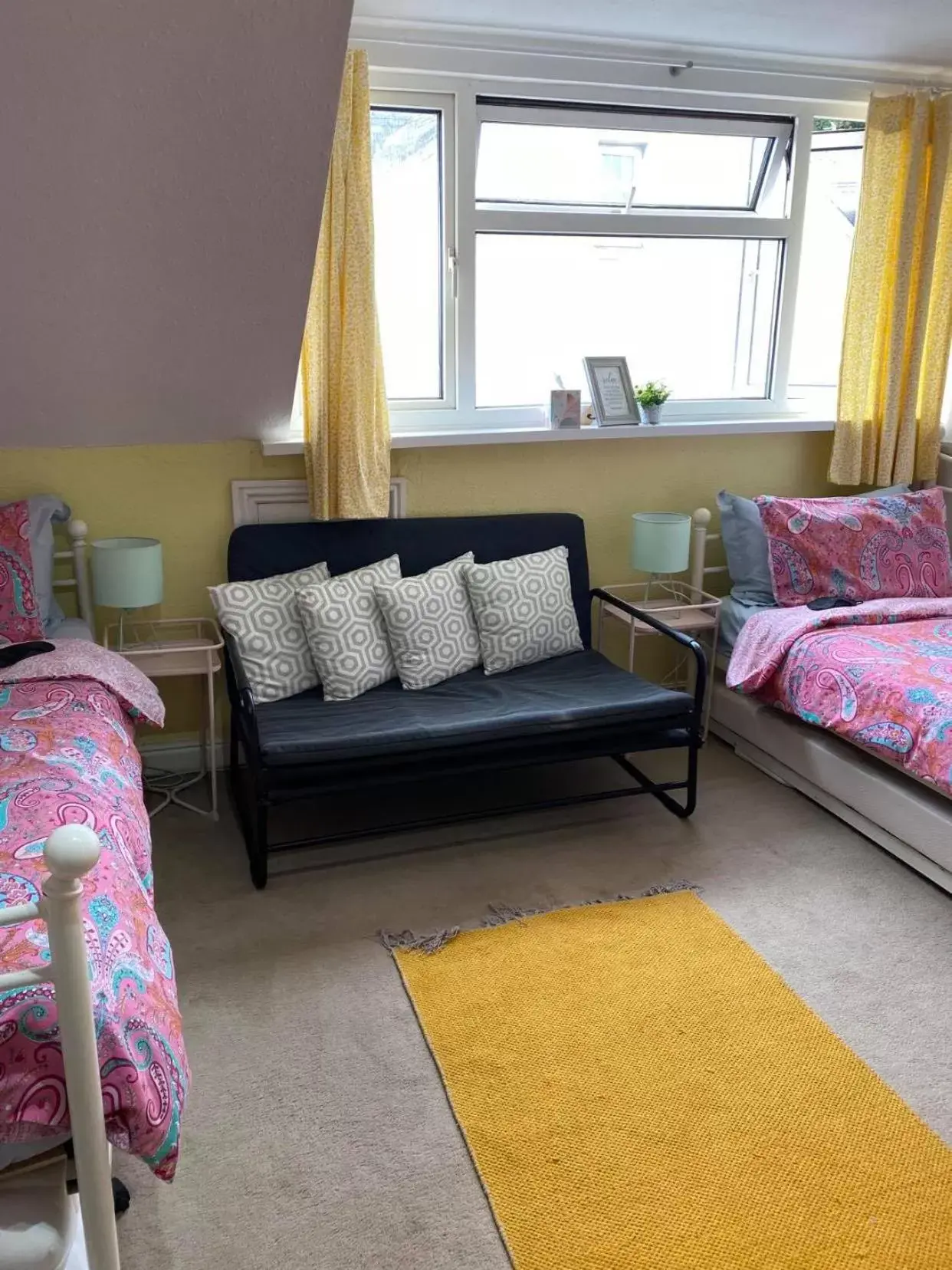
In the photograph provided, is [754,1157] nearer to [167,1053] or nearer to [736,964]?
[736,964]

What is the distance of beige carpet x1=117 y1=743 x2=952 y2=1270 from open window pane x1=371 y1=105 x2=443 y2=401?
4.92 ft

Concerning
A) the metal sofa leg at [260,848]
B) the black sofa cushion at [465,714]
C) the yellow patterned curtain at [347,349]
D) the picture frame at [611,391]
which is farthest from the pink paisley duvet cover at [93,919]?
the picture frame at [611,391]

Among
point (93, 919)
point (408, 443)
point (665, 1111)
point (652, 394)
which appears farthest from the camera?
point (652, 394)

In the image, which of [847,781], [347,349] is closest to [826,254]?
[347,349]

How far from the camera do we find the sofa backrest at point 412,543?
3320 mm

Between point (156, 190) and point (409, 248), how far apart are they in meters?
1.91

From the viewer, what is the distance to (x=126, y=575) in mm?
2975

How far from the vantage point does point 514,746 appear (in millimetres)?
2920

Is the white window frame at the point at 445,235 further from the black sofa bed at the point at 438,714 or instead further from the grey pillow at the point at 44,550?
the grey pillow at the point at 44,550

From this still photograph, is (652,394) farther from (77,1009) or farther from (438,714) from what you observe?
(77,1009)

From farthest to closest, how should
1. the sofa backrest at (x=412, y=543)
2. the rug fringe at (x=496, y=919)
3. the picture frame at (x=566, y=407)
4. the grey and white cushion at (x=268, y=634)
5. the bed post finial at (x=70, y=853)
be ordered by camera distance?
1. the picture frame at (x=566, y=407)
2. the sofa backrest at (x=412, y=543)
3. the grey and white cushion at (x=268, y=634)
4. the rug fringe at (x=496, y=919)
5. the bed post finial at (x=70, y=853)

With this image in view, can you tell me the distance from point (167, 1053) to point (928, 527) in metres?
3.25

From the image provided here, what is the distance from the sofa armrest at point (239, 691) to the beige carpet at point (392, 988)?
15.4 inches

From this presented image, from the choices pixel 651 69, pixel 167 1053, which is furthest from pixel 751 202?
pixel 167 1053
